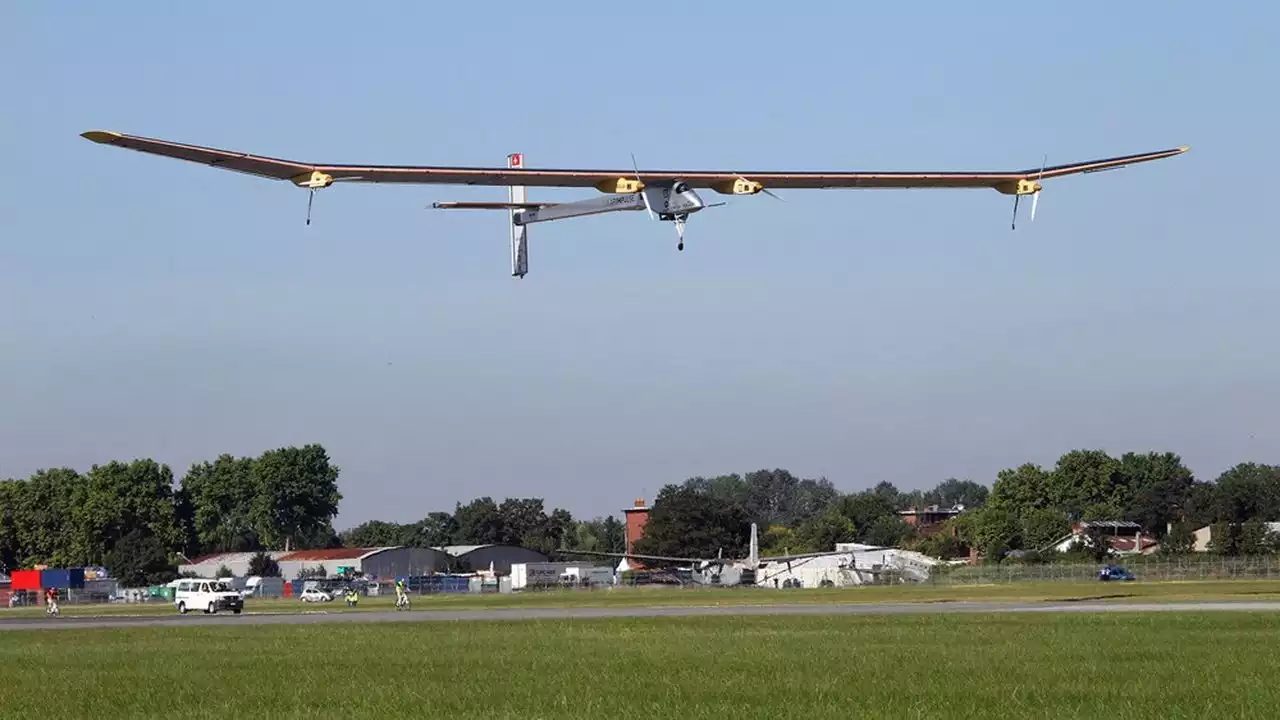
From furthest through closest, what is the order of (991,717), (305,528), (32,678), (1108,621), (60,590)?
(305,528), (60,590), (1108,621), (32,678), (991,717)

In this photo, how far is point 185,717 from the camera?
21.5 meters

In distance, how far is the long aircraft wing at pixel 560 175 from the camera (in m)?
41.8

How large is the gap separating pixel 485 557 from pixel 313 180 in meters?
125

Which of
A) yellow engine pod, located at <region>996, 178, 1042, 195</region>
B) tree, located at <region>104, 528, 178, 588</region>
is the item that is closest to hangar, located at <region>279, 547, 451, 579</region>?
tree, located at <region>104, 528, 178, 588</region>

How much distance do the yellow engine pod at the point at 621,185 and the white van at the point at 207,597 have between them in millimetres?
32709

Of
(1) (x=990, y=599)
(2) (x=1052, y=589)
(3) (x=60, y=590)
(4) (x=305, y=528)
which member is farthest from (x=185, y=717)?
(4) (x=305, y=528)

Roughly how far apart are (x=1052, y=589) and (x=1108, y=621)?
124 feet

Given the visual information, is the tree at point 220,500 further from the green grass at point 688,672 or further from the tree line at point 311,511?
the green grass at point 688,672

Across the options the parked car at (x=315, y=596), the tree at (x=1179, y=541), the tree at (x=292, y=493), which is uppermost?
the tree at (x=292, y=493)

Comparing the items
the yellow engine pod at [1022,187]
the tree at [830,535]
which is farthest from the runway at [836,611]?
the tree at [830,535]

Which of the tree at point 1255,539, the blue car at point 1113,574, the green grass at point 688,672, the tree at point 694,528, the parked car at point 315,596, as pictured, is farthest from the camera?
the tree at point 694,528

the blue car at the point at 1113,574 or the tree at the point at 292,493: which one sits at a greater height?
the tree at the point at 292,493

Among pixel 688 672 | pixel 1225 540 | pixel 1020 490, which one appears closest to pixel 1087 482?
pixel 1020 490

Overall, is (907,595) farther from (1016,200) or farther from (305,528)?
(305,528)
